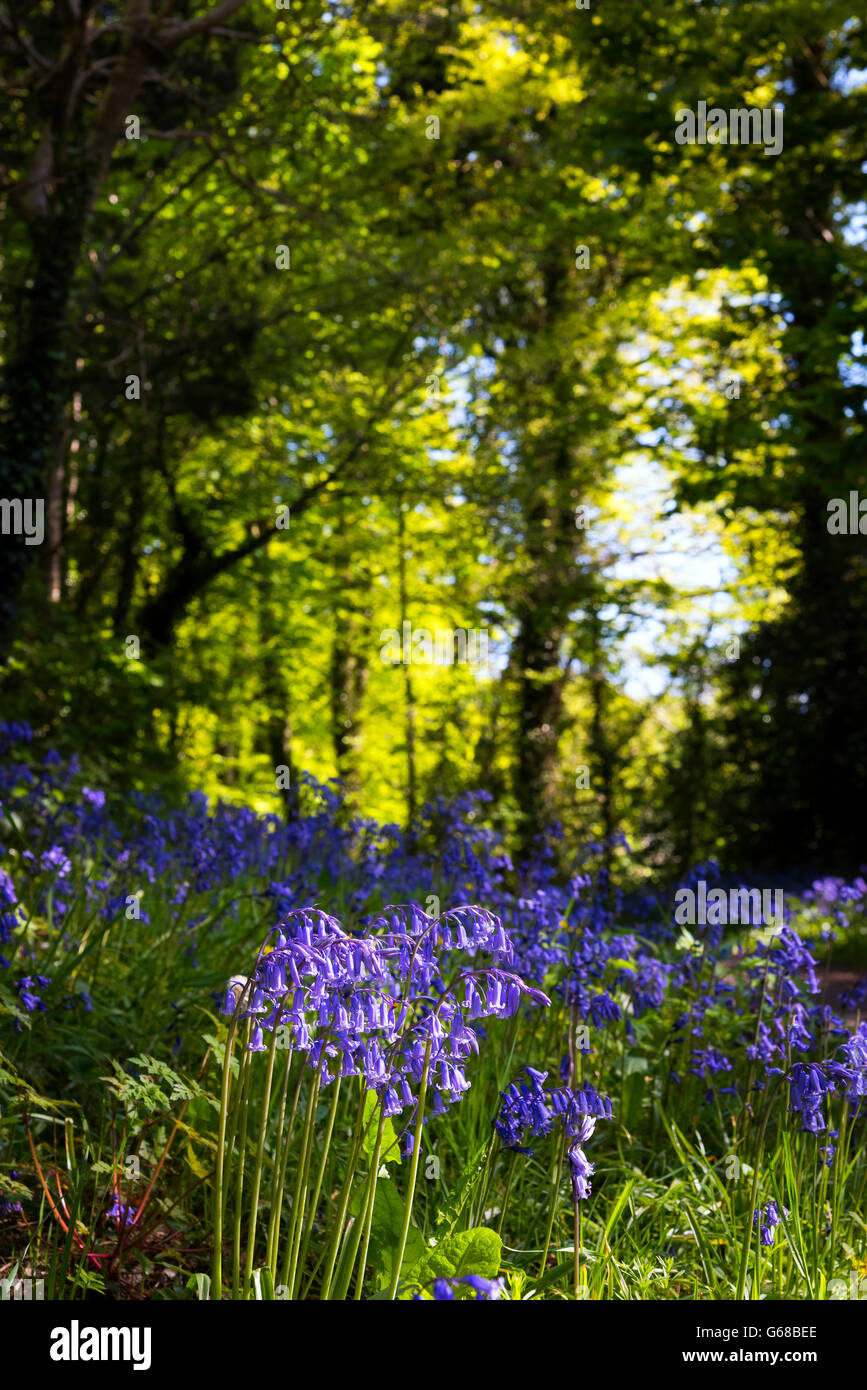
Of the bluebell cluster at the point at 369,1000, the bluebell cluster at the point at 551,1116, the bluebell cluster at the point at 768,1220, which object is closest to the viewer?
the bluebell cluster at the point at 369,1000

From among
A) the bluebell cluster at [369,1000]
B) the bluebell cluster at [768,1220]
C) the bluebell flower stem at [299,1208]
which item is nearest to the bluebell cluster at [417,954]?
the bluebell cluster at [369,1000]

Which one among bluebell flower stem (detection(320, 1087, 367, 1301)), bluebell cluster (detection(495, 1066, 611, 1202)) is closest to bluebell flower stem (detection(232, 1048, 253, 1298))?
bluebell flower stem (detection(320, 1087, 367, 1301))

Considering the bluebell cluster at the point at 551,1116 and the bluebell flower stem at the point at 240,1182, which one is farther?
the bluebell cluster at the point at 551,1116

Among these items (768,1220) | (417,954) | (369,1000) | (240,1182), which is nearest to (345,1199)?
(240,1182)

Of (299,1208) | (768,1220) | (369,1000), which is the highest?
(369,1000)

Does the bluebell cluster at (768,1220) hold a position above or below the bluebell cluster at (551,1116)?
below

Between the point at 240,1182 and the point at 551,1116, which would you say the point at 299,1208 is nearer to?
the point at 240,1182

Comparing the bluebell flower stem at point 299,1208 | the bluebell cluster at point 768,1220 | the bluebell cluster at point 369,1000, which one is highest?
the bluebell cluster at point 369,1000

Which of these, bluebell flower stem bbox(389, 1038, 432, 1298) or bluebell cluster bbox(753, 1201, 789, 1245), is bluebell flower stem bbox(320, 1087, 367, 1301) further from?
bluebell cluster bbox(753, 1201, 789, 1245)

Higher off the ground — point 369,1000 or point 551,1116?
point 369,1000

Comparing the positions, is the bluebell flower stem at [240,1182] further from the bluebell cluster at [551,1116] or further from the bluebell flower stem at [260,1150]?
the bluebell cluster at [551,1116]

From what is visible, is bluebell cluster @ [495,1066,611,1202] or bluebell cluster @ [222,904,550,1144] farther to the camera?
bluebell cluster @ [495,1066,611,1202]
